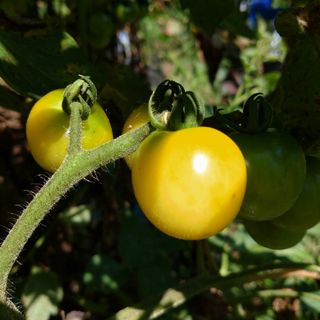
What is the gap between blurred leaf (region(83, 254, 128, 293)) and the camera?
142 centimetres

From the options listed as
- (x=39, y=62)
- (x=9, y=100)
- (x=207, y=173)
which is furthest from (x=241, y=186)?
(x=9, y=100)

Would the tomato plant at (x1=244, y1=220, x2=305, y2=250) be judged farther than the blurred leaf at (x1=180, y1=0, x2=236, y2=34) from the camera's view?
No

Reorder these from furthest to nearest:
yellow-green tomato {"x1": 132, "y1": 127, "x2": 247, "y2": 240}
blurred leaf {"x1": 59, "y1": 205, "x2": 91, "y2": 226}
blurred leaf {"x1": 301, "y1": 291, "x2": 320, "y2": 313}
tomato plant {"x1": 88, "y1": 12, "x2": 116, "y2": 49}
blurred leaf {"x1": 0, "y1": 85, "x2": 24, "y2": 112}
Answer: tomato plant {"x1": 88, "y1": 12, "x2": 116, "y2": 49}, blurred leaf {"x1": 59, "y1": 205, "x2": 91, "y2": 226}, blurred leaf {"x1": 301, "y1": 291, "x2": 320, "y2": 313}, blurred leaf {"x1": 0, "y1": 85, "x2": 24, "y2": 112}, yellow-green tomato {"x1": 132, "y1": 127, "x2": 247, "y2": 240}

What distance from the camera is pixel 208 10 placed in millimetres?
1301

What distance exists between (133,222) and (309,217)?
0.60 metres

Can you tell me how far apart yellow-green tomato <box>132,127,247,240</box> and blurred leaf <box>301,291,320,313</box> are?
0.70 meters

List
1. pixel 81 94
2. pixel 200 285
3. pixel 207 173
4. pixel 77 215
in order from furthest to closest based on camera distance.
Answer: pixel 77 215 → pixel 200 285 → pixel 81 94 → pixel 207 173

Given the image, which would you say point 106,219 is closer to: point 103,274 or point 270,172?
point 103,274

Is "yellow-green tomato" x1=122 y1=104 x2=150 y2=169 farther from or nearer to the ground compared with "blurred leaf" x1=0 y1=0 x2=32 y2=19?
farther from the ground

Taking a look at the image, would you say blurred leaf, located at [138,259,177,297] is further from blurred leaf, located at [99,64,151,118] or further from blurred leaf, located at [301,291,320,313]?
blurred leaf, located at [99,64,151,118]

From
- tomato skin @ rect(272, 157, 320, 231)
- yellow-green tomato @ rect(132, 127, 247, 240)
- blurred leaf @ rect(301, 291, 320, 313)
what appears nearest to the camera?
yellow-green tomato @ rect(132, 127, 247, 240)

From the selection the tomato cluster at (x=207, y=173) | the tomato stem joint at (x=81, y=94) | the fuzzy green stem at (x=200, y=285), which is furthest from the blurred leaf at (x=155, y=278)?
the tomato stem joint at (x=81, y=94)

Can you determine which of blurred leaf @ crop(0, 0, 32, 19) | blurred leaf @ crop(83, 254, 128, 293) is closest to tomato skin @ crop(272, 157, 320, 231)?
blurred leaf @ crop(83, 254, 128, 293)

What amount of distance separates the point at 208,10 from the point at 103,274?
0.64 m
